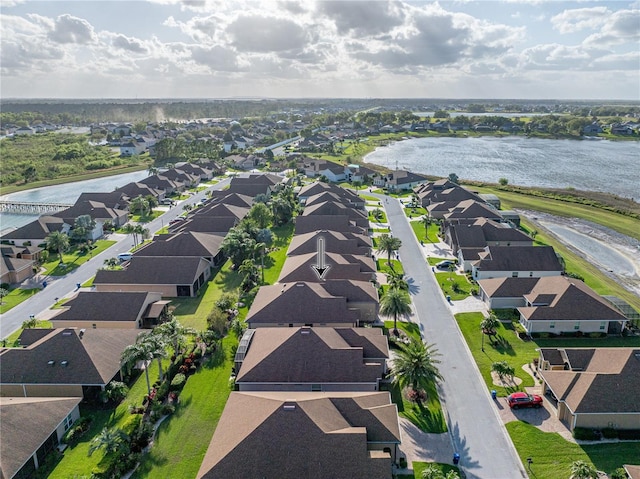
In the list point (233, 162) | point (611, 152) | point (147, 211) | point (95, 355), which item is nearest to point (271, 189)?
point (147, 211)

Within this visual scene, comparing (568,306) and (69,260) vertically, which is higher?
(568,306)

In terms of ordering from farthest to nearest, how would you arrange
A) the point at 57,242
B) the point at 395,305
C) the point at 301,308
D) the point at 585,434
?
the point at 57,242 < the point at 301,308 < the point at 395,305 < the point at 585,434

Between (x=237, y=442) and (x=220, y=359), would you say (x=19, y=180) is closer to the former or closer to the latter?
(x=220, y=359)

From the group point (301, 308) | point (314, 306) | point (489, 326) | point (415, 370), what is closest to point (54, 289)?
point (301, 308)

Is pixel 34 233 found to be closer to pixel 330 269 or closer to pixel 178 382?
pixel 178 382

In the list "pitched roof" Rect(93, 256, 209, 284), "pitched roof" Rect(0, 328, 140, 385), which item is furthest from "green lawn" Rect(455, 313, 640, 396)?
"pitched roof" Rect(93, 256, 209, 284)
